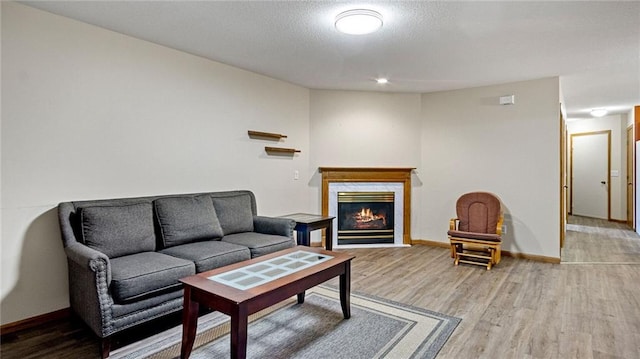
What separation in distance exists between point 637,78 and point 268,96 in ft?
15.5

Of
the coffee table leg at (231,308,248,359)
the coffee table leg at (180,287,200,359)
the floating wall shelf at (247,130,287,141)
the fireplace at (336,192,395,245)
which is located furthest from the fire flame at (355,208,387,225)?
the coffee table leg at (231,308,248,359)

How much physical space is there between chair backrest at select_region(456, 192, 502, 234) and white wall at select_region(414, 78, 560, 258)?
38cm

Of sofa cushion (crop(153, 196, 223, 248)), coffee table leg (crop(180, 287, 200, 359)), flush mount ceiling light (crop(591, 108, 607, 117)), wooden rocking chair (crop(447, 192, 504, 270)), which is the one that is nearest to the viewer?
coffee table leg (crop(180, 287, 200, 359))

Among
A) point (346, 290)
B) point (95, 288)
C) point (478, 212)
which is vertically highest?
point (478, 212)

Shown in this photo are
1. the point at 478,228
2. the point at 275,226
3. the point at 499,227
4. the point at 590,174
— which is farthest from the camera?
the point at 590,174

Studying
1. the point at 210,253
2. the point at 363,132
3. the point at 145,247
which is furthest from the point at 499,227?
the point at 145,247

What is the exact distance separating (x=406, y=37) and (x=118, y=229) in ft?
9.37

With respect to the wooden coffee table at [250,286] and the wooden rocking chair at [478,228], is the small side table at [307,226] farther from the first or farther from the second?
the wooden rocking chair at [478,228]

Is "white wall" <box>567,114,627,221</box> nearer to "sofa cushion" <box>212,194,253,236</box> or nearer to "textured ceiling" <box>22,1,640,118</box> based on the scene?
"textured ceiling" <box>22,1,640,118</box>

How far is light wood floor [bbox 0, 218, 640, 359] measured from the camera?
91.5 inches

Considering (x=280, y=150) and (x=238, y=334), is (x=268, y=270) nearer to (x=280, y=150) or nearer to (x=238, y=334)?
(x=238, y=334)

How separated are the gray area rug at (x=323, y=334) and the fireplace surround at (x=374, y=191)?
7.61ft

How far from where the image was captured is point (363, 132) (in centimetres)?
536

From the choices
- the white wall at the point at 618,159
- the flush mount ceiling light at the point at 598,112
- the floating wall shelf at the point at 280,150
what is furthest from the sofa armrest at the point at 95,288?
the white wall at the point at 618,159
